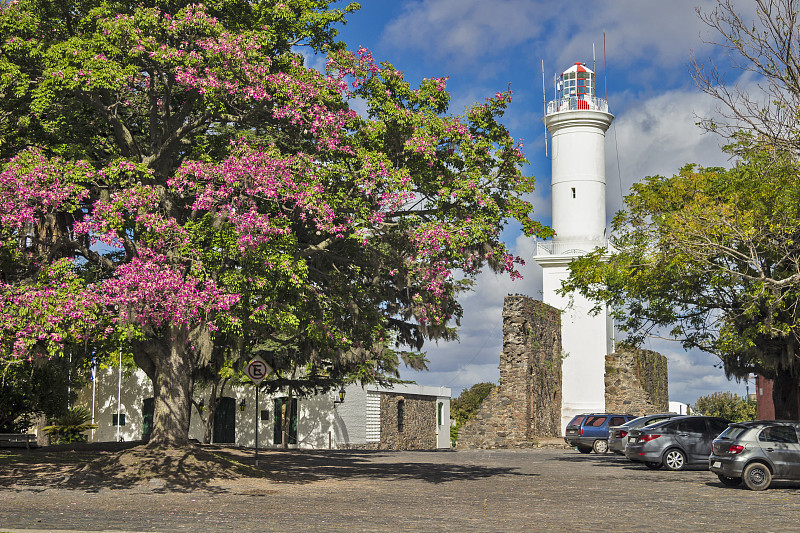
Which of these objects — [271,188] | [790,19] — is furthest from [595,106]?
[271,188]

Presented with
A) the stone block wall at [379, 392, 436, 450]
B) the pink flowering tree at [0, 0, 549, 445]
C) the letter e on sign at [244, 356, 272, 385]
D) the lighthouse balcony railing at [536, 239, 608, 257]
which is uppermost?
the lighthouse balcony railing at [536, 239, 608, 257]

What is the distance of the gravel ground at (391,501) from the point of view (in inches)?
461

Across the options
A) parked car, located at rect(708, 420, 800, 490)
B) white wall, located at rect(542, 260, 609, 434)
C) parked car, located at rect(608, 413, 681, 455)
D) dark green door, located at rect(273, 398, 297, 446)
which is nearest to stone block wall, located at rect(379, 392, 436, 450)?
dark green door, located at rect(273, 398, 297, 446)

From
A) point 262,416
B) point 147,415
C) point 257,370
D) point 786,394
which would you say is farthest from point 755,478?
point 147,415

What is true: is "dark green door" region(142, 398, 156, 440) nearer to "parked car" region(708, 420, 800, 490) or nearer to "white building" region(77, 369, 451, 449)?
"white building" region(77, 369, 451, 449)

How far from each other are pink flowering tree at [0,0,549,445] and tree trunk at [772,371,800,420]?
11259mm

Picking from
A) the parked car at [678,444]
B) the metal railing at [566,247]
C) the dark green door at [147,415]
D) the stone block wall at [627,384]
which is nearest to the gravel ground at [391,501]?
the parked car at [678,444]

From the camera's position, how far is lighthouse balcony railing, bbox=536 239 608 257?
1880 inches

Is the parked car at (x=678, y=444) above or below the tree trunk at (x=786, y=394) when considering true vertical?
below

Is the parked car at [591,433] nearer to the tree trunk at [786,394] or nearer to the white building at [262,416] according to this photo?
the tree trunk at [786,394]

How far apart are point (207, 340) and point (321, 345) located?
2653 millimetres

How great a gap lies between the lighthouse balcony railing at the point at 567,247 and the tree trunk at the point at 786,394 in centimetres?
2203

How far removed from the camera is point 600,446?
116ft

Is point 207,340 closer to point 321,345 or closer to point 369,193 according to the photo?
point 321,345
